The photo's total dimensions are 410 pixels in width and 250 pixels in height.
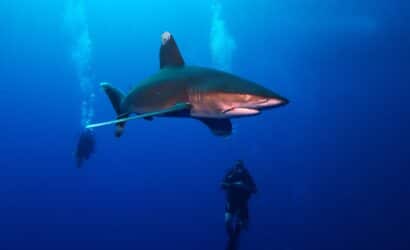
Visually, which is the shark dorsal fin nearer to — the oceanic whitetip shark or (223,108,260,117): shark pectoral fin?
the oceanic whitetip shark

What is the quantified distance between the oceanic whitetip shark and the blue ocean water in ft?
32.2

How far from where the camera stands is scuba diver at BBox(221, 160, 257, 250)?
998 cm

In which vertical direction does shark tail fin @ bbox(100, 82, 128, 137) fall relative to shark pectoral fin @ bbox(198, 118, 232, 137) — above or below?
above

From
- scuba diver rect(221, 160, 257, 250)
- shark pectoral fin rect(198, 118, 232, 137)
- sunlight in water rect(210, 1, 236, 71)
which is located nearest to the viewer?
shark pectoral fin rect(198, 118, 232, 137)

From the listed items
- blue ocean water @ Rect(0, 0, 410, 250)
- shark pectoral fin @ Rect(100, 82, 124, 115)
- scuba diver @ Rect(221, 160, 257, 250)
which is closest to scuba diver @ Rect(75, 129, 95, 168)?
blue ocean water @ Rect(0, 0, 410, 250)

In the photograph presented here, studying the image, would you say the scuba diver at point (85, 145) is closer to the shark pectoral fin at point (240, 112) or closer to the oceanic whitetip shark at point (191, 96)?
the oceanic whitetip shark at point (191, 96)

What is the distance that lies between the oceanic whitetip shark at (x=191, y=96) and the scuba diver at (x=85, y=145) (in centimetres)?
632

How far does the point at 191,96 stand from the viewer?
4.76 m

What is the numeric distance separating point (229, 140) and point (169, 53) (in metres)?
55.3

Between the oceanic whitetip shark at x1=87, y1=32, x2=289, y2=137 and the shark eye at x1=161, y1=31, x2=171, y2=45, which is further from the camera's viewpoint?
the shark eye at x1=161, y1=31, x2=171, y2=45

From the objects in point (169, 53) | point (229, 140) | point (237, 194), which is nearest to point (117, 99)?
point (169, 53)

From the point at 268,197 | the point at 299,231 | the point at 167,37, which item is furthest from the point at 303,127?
the point at 167,37

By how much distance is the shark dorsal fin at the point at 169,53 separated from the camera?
558cm

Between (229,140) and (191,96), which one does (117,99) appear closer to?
(191,96)
